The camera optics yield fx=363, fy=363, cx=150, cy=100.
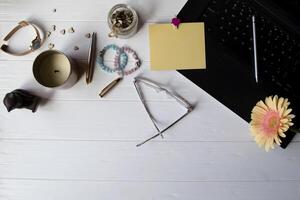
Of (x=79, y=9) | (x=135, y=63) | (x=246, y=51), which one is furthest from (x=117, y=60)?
(x=246, y=51)

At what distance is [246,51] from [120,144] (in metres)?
0.32

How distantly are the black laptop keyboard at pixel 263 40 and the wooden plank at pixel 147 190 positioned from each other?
0.20 m

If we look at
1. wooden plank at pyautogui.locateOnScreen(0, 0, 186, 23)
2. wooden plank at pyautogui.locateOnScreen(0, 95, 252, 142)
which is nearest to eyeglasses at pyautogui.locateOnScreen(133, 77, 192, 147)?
wooden plank at pyautogui.locateOnScreen(0, 95, 252, 142)

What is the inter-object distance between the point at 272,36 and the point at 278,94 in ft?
0.38

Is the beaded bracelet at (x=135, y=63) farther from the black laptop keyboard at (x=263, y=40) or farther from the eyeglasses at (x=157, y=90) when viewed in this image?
the black laptop keyboard at (x=263, y=40)

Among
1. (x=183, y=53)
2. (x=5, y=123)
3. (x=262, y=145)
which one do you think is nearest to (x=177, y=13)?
(x=183, y=53)

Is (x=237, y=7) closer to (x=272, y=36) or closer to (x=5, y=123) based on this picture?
(x=272, y=36)

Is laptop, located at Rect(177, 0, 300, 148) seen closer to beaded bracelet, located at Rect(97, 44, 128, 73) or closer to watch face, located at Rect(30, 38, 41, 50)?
beaded bracelet, located at Rect(97, 44, 128, 73)

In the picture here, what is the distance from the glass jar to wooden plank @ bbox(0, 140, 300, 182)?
227 mm

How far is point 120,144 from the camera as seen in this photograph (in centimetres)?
75

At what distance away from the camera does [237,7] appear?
28.7 inches

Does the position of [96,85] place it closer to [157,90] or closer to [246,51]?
[157,90]

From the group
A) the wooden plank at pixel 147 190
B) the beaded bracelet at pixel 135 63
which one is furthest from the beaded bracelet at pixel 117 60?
the wooden plank at pixel 147 190

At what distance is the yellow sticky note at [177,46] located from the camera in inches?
29.5
